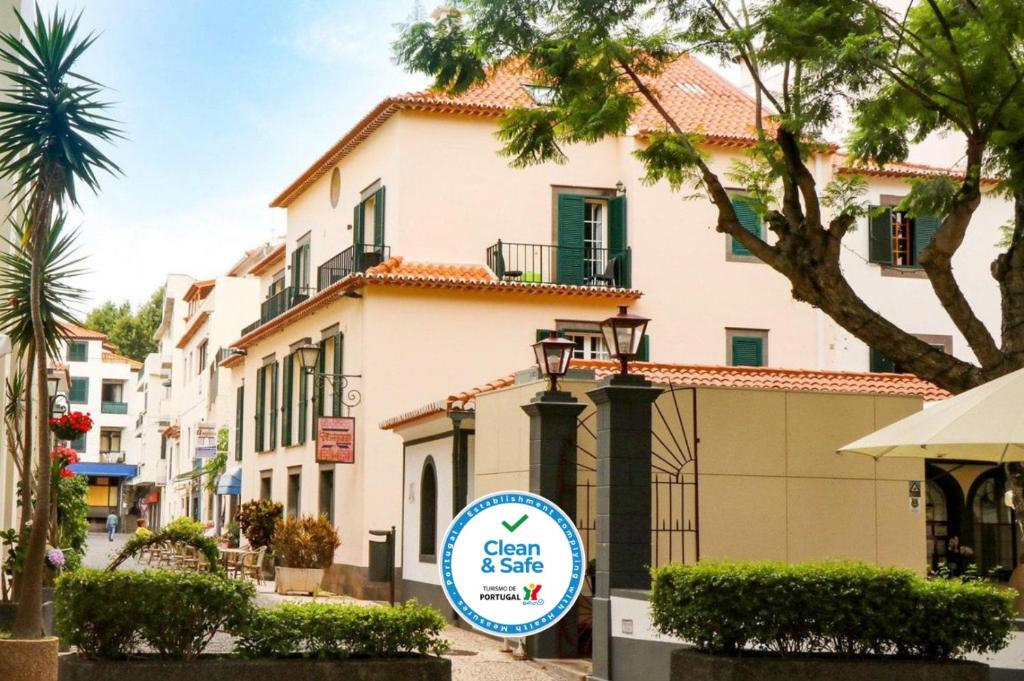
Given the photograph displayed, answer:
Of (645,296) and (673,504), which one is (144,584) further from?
(645,296)

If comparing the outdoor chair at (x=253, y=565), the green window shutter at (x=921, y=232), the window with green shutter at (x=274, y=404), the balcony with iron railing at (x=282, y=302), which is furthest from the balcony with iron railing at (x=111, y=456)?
the green window shutter at (x=921, y=232)

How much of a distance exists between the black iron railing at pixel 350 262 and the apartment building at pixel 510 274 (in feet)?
0.19

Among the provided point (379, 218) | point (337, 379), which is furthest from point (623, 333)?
point (379, 218)

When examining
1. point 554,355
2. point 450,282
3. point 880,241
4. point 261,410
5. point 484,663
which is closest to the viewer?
point 554,355

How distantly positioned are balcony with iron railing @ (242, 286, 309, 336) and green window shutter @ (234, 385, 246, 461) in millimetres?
2794

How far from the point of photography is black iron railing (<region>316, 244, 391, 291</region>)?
1126 inches

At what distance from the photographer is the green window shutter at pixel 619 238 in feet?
95.7

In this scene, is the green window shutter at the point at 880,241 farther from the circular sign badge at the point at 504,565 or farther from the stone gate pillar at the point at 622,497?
the circular sign badge at the point at 504,565

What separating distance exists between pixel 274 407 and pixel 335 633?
2500cm

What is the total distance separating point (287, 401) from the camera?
33.8m

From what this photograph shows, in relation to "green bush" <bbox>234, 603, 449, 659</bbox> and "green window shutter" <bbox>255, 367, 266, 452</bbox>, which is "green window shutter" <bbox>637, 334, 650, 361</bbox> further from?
"green bush" <bbox>234, 603, 449, 659</bbox>

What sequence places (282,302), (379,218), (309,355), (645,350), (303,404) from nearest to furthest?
(309,355), (645,350), (379,218), (303,404), (282,302)

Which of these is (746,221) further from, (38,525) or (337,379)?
(38,525)

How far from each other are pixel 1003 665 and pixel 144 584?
631 centimetres
